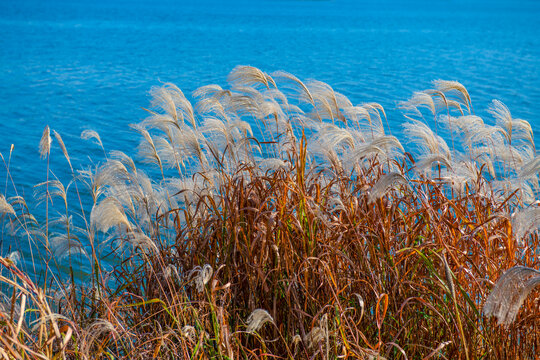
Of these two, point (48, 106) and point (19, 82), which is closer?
point (48, 106)

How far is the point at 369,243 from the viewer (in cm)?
259

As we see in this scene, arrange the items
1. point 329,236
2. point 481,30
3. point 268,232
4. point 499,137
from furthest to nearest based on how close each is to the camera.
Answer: point 481,30 < point 499,137 < point 329,236 < point 268,232

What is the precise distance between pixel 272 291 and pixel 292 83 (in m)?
1.41

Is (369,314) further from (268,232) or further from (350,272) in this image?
(268,232)

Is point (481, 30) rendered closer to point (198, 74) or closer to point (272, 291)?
point (198, 74)

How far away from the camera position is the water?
459 inches

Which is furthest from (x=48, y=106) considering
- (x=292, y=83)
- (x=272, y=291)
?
(x=272, y=291)

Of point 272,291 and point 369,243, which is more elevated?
point 369,243

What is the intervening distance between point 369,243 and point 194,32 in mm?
28138

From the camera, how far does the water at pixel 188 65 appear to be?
11.6 m

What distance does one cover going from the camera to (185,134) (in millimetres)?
3100

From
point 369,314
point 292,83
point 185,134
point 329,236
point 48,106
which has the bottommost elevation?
point 48,106

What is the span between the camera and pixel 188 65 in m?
18.2

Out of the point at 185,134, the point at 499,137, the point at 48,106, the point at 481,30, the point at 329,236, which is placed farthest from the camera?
the point at 481,30
